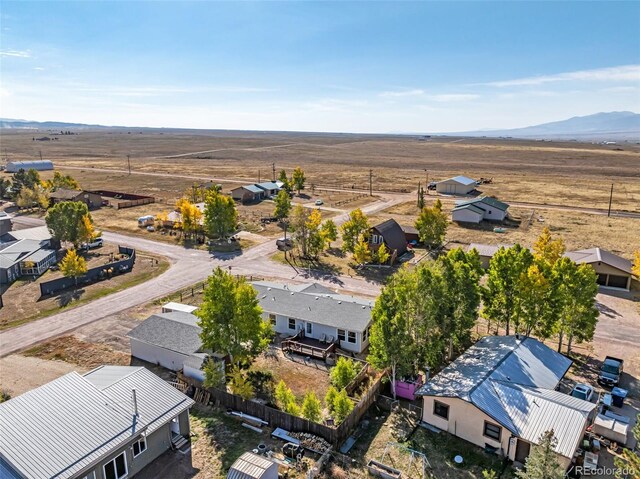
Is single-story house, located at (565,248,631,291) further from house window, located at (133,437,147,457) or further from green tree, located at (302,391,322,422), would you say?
house window, located at (133,437,147,457)

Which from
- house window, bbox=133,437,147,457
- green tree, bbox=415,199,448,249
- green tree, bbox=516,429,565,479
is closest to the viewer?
green tree, bbox=516,429,565,479

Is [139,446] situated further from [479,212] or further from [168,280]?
[479,212]

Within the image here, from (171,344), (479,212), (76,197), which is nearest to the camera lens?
(171,344)

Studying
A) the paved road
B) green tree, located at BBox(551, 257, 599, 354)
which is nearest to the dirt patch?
the paved road

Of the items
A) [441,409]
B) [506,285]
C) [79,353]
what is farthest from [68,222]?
[506,285]

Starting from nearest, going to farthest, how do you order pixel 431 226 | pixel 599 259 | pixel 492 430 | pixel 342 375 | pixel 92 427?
pixel 92 427 → pixel 492 430 → pixel 342 375 → pixel 599 259 → pixel 431 226

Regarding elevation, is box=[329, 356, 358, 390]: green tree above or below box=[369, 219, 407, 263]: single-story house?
below

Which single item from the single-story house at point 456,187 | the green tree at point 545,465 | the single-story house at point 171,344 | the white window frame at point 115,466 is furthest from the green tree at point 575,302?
the single-story house at point 456,187

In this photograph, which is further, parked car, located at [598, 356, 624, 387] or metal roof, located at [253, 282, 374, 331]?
metal roof, located at [253, 282, 374, 331]
